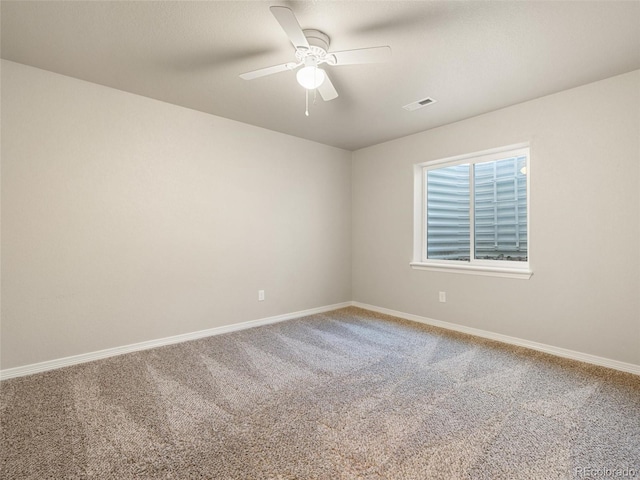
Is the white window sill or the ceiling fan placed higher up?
the ceiling fan

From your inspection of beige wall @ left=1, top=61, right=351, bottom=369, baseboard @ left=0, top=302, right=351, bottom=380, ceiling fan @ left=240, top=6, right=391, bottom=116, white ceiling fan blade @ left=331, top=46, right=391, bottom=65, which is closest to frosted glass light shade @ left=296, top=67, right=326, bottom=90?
ceiling fan @ left=240, top=6, right=391, bottom=116

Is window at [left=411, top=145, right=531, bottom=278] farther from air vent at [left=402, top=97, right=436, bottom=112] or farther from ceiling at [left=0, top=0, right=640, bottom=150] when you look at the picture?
air vent at [left=402, top=97, right=436, bottom=112]

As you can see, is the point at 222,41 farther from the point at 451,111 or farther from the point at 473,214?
the point at 473,214

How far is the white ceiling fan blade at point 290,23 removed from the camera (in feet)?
4.96

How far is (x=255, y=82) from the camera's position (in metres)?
2.67

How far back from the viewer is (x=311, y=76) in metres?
2.06

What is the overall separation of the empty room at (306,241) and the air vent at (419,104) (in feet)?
0.10

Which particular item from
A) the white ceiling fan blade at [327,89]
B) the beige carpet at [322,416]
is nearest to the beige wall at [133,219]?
the beige carpet at [322,416]

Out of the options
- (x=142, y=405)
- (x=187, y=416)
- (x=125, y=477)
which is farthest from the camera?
(x=142, y=405)

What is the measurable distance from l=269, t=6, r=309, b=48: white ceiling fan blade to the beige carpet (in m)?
2.18

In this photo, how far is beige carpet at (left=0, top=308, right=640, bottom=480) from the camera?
1466mm

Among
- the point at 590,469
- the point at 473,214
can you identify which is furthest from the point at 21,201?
the point at 473,214

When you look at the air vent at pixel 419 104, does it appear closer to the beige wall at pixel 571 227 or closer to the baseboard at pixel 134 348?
the beige wall at pixel 571 227

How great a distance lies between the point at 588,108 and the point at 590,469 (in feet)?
8.94
